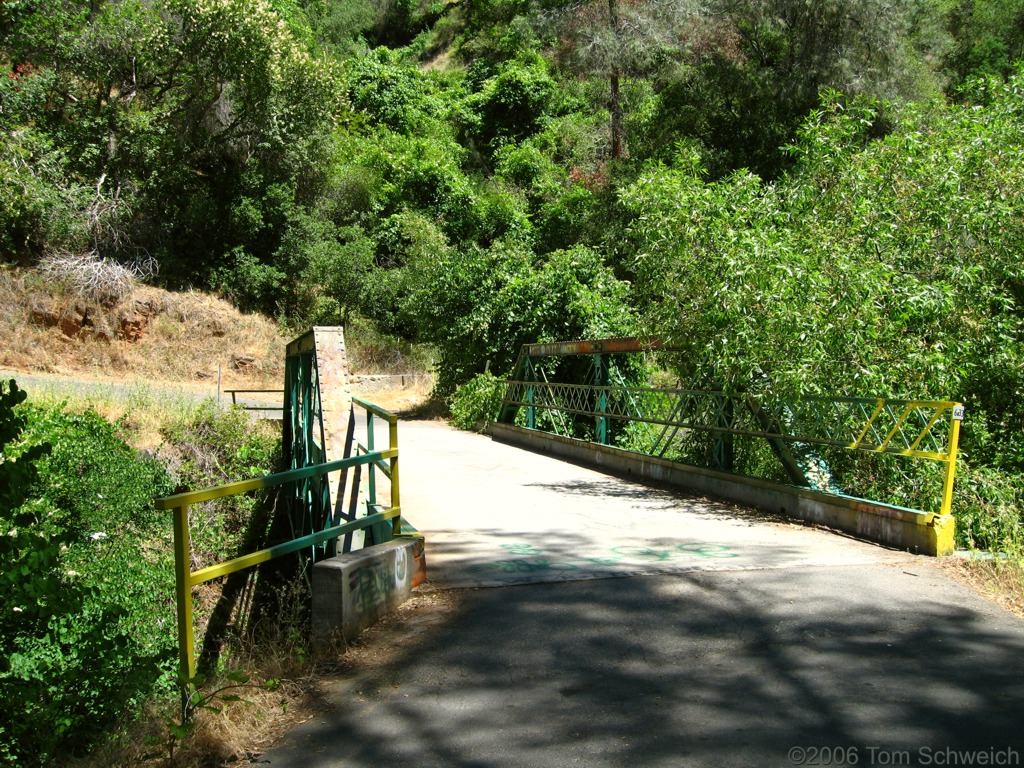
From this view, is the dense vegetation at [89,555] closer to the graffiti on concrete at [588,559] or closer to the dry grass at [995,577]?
the graffiti on concrete at [588,559]

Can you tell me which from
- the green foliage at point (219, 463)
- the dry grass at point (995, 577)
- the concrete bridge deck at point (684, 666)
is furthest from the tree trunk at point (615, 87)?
the dry grass at point (995, 577)

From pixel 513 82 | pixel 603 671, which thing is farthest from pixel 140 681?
pixel 513 82

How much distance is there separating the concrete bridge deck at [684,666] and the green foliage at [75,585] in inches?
60.6

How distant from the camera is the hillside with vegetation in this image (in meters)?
9.57

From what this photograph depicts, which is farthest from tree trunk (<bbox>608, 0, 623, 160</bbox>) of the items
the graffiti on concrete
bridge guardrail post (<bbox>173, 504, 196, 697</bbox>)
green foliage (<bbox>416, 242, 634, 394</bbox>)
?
bridge guardrail post (<bbox>173, 504, 196, 697</bbox>)

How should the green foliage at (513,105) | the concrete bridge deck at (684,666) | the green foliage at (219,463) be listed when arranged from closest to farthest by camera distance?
the concrete bridge deck at (684,666), the green foliage at (219,463), the green foliage at (513,105)

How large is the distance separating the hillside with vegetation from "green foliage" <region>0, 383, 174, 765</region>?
1.43 feet

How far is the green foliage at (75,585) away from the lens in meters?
4.59

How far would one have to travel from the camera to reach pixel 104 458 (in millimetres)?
12789

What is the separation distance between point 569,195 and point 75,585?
28.7 m

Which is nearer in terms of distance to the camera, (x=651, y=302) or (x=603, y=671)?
(x=603, y=671)

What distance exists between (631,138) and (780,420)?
21.2m

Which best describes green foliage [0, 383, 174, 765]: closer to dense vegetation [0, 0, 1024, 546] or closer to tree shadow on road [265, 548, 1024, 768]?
tree shadow on road [265, 548, 1024, 768]

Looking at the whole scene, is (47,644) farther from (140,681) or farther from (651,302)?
(651,302)
